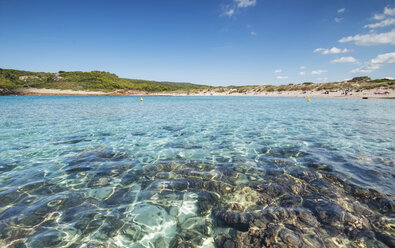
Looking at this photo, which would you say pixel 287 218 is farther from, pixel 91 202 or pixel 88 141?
pixel 88 141

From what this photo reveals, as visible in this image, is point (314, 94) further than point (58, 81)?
No

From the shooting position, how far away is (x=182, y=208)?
3.86m

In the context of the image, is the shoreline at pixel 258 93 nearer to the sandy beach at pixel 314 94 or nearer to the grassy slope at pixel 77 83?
the sandy beach at pixel 314 94

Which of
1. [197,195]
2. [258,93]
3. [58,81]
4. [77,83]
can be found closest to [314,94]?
[258,93]

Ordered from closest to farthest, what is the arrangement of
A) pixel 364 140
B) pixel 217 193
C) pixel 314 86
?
pixel 217 193 < pixel 364 140 < pixel 314 86

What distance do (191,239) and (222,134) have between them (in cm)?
750

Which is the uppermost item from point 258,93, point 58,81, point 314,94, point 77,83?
point 58,81

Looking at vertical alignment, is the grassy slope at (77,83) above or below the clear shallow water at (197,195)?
above

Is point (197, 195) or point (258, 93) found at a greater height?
point (197, 195)

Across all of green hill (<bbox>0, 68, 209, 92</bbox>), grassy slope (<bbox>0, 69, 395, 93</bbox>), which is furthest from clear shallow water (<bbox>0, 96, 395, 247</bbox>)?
green hill (<bbox>0, 68, 209, 92</bbox>)

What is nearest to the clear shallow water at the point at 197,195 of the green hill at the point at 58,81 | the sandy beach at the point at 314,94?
the sandy beach at the point at 314,94

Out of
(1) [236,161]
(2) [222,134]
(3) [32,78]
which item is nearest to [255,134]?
(2) [222,134]

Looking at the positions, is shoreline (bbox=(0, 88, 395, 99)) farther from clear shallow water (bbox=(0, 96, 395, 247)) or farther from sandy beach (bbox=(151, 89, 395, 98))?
clear shallow water (bbox=(0, 96, 395, 247))

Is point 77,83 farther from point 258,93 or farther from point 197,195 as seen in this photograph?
point 197,195
